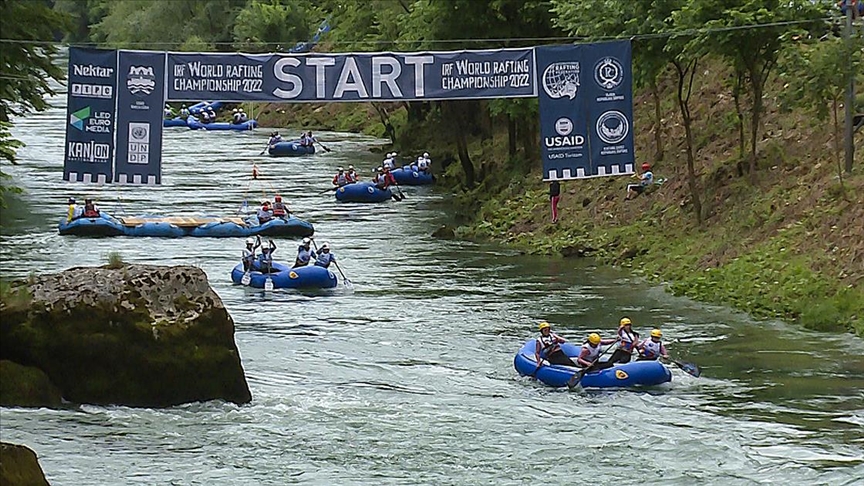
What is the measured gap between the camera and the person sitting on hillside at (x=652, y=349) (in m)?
19.1

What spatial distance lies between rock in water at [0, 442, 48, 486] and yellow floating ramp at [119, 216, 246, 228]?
26.7 metres

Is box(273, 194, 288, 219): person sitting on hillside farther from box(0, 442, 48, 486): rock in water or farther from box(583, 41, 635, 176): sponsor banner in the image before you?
box(0, 442, 48, 486): rock in water

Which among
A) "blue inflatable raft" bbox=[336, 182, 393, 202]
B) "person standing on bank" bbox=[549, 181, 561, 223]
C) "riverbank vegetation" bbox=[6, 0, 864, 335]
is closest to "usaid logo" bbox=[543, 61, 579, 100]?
"riverbank vegetation" bbox=[6, 0, 864, 335]

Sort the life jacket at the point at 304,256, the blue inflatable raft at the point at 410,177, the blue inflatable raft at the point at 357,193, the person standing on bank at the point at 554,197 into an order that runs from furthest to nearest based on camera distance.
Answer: the blue inflatable raft at the point at 410,177 < the blue inflatable raft at the point at 357,193 < the person standing on bank at the point at 554,197 < the life jacket at the point at 304,256

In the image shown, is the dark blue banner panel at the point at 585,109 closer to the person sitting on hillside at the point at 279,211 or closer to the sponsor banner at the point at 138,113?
the sponsor banner at the point at 138,113

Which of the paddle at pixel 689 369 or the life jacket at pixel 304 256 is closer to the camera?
the paddle at pixel 689 369

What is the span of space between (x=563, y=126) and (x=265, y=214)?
14.7 meters

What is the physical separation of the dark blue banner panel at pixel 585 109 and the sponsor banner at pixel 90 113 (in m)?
7.30

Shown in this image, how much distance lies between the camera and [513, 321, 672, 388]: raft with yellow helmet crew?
18797mm

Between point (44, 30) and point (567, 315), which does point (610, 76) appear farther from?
point (44, 30)

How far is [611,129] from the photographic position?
2420cm

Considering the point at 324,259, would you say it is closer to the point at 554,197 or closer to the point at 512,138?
the point at 554,197

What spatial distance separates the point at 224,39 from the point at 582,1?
184ft

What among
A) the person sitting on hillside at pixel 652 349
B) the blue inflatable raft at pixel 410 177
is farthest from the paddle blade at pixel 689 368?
the blue inflatable raft at pixel 410 177
